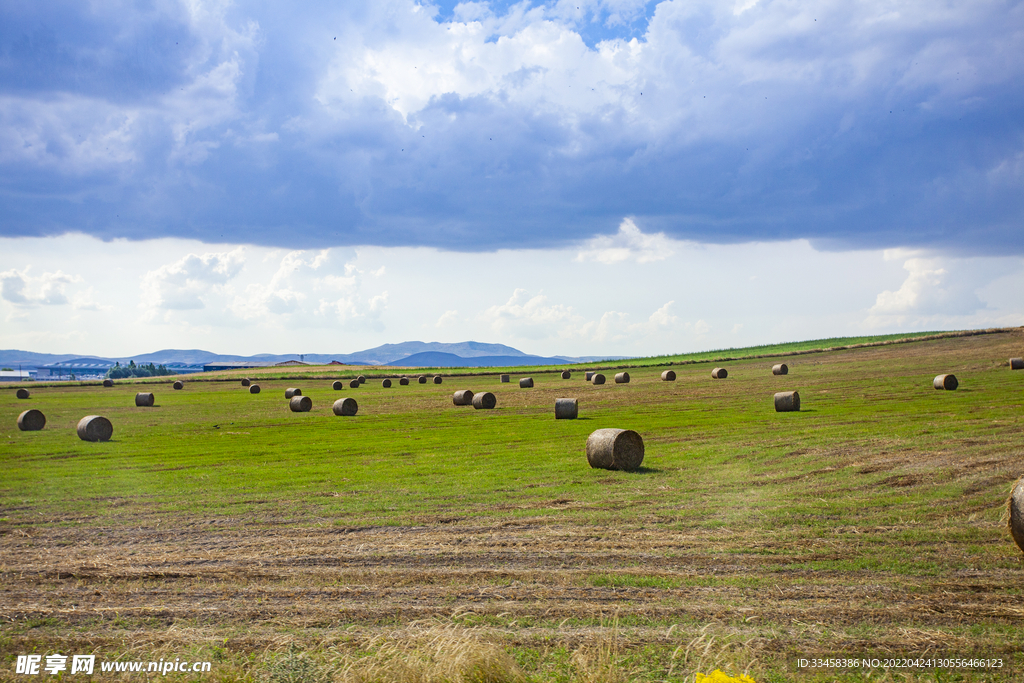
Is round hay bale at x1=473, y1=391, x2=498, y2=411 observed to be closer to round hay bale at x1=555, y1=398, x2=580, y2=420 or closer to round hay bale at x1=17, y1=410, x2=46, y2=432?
round hay bale at x1=555, y1=398, x2=580, y2=420

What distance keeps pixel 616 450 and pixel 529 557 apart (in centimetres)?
865

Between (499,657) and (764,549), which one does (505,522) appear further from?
(499,657)

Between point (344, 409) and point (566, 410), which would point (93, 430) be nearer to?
point (344, 409)

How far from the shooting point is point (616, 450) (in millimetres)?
20000

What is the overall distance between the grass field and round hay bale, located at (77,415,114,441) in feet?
11.1

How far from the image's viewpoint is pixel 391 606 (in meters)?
9.61

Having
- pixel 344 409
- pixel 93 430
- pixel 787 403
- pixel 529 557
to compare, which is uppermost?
pixel 93 430

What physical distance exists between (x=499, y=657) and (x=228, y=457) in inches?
832

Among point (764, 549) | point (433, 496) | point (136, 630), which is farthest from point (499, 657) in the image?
point (433, 496)

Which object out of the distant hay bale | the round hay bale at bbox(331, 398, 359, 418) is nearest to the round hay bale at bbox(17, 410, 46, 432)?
the distant hay bale

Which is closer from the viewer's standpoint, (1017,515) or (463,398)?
(1017,515)

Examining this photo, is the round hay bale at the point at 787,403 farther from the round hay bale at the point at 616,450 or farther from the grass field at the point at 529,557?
the round hay bale at the point at 616,450

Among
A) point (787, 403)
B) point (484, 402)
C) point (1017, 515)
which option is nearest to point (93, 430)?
point (484, 402)

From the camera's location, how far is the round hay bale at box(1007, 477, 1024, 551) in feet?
35.2
